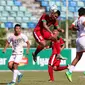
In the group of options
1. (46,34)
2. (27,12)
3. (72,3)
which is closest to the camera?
(46,34)

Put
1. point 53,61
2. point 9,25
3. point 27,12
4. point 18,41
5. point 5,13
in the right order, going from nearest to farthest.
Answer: point 18,41
point 53,61
point 9,25
point 5,13
point 27,12

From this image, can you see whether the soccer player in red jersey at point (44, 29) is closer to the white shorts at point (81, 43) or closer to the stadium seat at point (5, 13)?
the white shorts at point (81, 43)

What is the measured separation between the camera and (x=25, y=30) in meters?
29.0

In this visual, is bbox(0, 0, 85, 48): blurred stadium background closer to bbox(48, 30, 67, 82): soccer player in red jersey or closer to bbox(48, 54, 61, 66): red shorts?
bbox(48, 30, 67, 82): soccer player in red jersey

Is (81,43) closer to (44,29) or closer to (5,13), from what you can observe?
(44,29)

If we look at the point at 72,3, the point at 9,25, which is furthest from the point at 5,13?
the point at 72,3

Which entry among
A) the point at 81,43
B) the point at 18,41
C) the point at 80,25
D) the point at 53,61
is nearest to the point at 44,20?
the point at 18,41

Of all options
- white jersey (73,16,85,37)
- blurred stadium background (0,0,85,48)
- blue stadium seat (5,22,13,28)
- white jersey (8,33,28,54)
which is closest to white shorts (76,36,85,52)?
white jersey (73,16,85,37)

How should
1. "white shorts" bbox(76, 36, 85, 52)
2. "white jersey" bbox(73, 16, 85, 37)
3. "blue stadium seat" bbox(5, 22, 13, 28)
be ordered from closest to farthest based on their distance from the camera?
"white jersey" bbox(73, 16, 85, 37) < "white shorts" bbox(76, 36, 85, 52) < "blue stadium seat" bbox(5, 22, 13, 28)

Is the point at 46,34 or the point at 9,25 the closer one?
the point at 46,34

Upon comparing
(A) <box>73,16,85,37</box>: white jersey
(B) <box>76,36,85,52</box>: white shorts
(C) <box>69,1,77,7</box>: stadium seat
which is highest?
(A) <box>73,16,85,37</box>: white jersey

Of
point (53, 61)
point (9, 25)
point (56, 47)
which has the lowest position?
point (9, 25)

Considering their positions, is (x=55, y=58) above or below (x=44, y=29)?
below

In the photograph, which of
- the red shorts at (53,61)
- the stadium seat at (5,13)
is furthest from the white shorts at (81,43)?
the stadium seat at (5,13)
